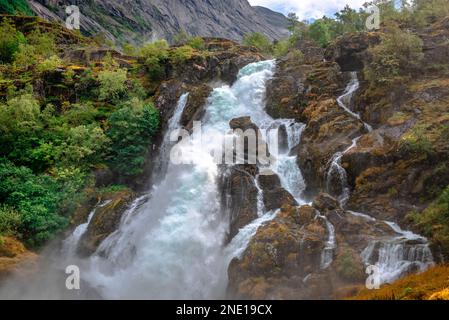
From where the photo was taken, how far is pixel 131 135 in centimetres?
3156

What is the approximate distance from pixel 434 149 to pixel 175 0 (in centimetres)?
16728

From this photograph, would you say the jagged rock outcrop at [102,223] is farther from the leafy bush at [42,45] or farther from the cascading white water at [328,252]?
the leafy bush at [42,45]

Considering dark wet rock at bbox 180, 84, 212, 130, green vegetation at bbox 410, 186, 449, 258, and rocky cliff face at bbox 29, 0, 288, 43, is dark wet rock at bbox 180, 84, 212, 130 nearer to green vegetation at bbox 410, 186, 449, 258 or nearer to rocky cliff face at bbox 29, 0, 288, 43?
green vegetation at bbox 410, 186, 449, 258

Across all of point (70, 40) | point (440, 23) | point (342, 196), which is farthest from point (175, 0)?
point (342, 196)

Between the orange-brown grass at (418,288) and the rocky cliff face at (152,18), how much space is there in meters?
94.5

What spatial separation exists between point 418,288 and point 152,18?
151021mm

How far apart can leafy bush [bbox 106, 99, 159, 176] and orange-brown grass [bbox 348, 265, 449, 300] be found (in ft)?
61.7

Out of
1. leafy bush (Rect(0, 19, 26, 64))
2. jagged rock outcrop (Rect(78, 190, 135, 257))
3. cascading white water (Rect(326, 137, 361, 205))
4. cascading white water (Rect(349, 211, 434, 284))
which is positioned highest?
leafy bush (Rect(0, 19, 26, 64))

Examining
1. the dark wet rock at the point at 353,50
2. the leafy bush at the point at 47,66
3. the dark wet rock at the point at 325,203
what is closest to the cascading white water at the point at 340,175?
the dark wet rock at the point at 325,203

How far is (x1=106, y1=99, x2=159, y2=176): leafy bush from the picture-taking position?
3030cm

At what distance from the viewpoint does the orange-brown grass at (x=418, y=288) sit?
44.9 feet

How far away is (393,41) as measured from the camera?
28641 mm

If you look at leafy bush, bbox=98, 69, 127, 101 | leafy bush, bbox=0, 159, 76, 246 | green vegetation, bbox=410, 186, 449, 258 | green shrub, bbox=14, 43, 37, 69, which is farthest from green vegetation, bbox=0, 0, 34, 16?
green vegetation, bbox=410, 186, 449, 258
